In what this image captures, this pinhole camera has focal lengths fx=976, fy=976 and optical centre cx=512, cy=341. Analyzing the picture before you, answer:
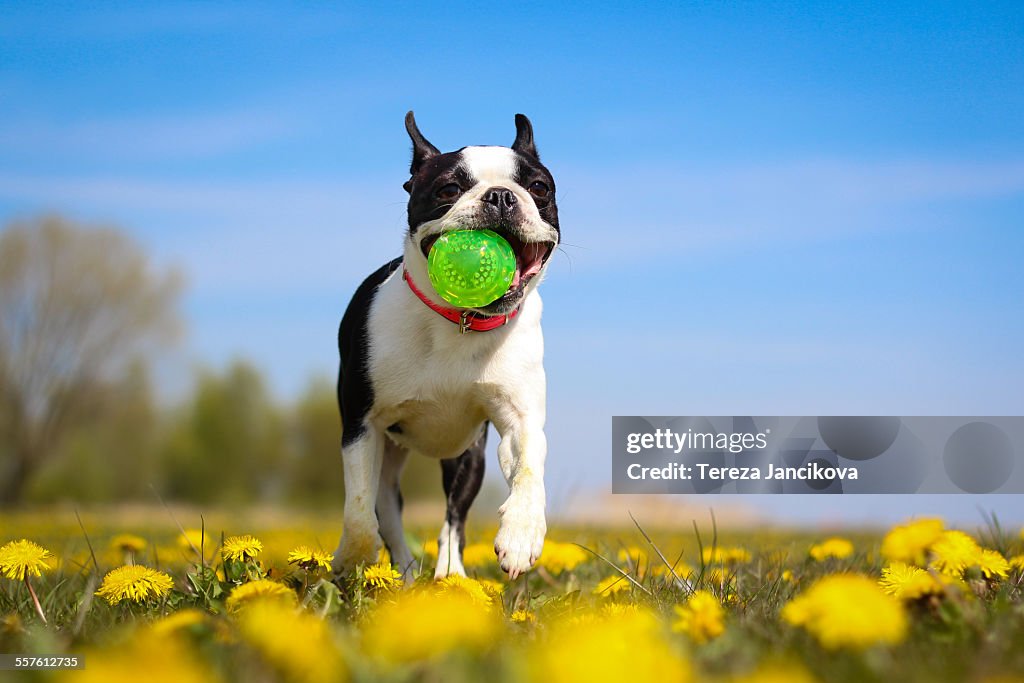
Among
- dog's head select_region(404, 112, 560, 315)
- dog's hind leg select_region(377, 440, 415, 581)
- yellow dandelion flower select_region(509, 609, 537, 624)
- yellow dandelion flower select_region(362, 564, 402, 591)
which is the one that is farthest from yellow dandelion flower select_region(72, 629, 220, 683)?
dog's hind leg select_region(377, 440, 415, 581)

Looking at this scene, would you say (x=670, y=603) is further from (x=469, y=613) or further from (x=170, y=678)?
(x=170, y=678)

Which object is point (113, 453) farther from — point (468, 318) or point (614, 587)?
point (614, 587)

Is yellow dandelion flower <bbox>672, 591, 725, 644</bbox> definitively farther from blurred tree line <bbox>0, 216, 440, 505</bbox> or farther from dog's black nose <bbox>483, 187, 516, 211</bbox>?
blurred tree line <bbox>0, 216, 440, 505</bbox>

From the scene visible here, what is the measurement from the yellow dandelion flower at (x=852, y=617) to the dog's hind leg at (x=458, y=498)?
10.1ft

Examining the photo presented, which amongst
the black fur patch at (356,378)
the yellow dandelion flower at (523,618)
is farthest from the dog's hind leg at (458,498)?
the yellow dandelion flower at (523,618)

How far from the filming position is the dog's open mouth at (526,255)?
14.7ft

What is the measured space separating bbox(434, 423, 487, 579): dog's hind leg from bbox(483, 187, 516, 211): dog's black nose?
1.42m

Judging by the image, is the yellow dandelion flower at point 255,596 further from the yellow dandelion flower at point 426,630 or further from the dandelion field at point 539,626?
the yellow dandelion flower at point 426,630

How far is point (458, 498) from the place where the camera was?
5.19 m

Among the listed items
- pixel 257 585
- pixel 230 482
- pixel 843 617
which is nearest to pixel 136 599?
pixel 257 585

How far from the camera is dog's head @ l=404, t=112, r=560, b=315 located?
4355 mm

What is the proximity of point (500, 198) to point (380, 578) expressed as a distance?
1.84m

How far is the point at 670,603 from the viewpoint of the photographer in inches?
126

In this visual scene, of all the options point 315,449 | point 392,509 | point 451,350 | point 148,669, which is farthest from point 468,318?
point 315,449
